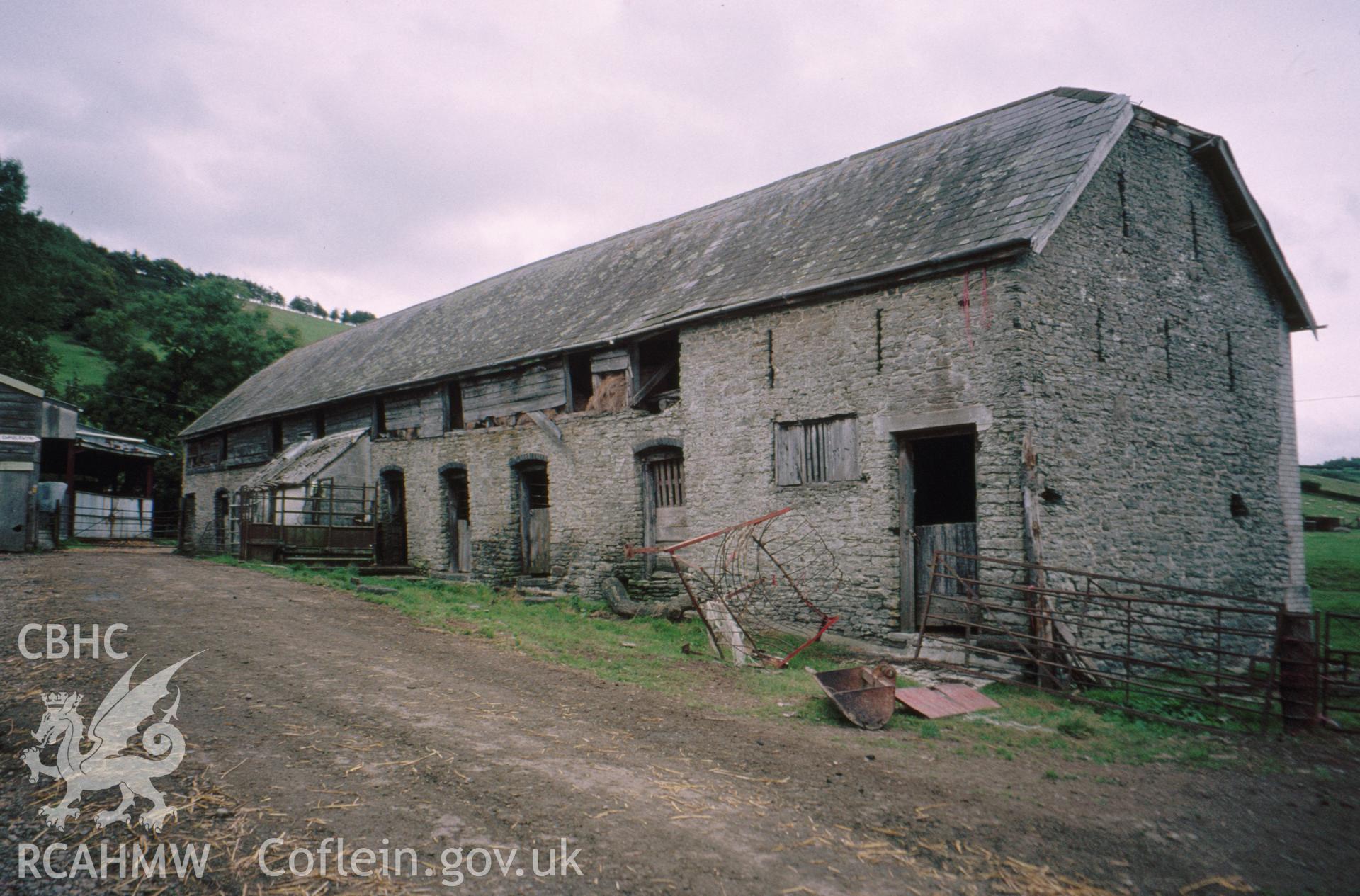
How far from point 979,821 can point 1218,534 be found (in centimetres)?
905

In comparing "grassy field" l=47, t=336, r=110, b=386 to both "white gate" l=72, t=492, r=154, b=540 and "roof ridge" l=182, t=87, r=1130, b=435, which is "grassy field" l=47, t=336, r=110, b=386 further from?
"roof ridge" l=182, t=87, r=1130, b=435

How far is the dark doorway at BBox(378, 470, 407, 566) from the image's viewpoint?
17484mm

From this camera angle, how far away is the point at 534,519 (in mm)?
14789

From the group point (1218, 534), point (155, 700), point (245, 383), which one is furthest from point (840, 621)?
point (245, 383)

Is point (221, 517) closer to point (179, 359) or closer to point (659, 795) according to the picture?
point (179, 359)

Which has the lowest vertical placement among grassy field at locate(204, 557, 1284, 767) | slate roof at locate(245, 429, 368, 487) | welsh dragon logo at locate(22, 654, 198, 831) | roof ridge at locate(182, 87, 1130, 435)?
grassy field at locate(204, 557, 1284, 767)

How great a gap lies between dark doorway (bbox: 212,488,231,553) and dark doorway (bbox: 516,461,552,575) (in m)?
14.9

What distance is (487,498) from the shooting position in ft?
49.9

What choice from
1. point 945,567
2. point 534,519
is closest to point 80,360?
point 534,519

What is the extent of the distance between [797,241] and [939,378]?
432 cm

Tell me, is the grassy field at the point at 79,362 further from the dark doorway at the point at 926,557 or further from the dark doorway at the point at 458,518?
the dark doorway at the point at 926,557

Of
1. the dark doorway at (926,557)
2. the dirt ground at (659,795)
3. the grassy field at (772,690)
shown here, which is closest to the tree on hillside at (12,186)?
the grassy field at (772,690)

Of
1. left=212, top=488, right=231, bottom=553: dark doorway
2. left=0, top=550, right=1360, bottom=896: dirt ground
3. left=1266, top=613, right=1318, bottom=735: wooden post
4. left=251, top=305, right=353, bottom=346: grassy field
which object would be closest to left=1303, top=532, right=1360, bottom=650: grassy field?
Answer: left=1266, top=613, right=1318, bottom=735: wooden post

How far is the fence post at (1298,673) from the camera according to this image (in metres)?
6.11
